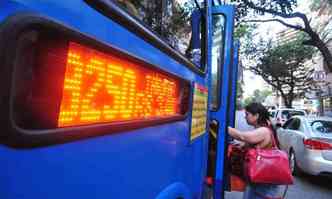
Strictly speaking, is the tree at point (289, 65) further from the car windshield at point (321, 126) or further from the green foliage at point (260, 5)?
the car windshield at point (321, 126)

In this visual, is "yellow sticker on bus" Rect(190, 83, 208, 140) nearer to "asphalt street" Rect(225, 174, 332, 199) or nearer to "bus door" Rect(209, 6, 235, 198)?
"bus door" Rect(209, 6, 235, 198)

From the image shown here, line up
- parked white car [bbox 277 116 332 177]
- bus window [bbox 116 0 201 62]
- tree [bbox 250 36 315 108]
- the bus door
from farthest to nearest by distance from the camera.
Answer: tree [bbox 250 36 315 108] → parked white car [bbox 277 116 332 177] → the bus door → bus window [bbox 116 0 201 62]

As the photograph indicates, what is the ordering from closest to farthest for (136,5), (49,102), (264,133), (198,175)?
1. (49,102)
2. (136,5)
3. (198,175)
4. (264,133)

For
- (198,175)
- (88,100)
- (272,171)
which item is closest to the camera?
(88,100)

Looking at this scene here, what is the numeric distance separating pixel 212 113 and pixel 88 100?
224cm

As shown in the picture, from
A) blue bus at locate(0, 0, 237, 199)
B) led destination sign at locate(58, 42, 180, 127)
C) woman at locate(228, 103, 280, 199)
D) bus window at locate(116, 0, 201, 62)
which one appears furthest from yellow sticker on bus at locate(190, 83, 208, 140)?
woman at locate(228, 103, 280, 199)

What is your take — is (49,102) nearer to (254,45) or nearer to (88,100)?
(88,100)

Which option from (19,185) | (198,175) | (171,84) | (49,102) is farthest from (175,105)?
(19,185)

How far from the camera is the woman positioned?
346cm

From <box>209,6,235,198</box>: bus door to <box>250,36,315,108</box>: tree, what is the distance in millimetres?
29442

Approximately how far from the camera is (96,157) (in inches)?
45.8

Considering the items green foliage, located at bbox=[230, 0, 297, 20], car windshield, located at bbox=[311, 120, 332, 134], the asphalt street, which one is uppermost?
green foliage, located at bbox=[230, 0, 297, 20]

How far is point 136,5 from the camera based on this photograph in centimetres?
160

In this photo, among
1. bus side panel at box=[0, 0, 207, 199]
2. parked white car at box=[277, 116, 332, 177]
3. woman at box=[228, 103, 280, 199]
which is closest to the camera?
bus side panel at box=[0, 0, 207, 199]
